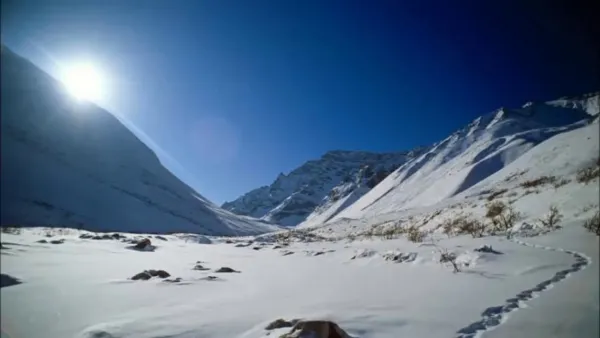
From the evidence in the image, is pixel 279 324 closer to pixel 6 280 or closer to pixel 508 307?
pixel 508 307

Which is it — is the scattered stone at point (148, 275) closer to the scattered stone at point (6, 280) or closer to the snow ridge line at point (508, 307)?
the scattered stone at point (6, 280)

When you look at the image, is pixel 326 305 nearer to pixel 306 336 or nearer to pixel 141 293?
pixel 306 336

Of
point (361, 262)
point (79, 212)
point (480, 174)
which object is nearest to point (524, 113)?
point (480, 174)

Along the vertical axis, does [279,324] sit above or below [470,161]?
below

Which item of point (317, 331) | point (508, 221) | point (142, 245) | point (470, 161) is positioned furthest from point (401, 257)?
point (470, 161)

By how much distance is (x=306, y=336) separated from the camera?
1.81 metres

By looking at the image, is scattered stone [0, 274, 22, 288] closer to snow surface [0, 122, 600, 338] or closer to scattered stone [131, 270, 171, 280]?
snow surface [0, 122, 600, 338]

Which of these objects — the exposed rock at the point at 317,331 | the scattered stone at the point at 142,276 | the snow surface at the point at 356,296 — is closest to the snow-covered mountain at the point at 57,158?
the snow surface at the point at 356,296

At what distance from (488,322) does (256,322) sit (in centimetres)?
152

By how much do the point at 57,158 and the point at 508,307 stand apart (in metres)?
2.67

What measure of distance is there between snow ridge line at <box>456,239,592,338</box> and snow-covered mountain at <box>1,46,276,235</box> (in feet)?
6.92

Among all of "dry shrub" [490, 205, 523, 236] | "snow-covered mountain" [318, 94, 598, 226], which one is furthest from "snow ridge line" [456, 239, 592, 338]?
"snow-covered mountain" [318, 94, 598, 226]

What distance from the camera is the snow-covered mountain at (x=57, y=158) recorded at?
1.09 m

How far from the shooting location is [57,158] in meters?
1.43
